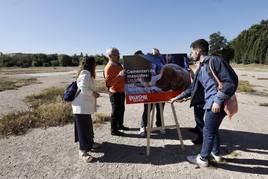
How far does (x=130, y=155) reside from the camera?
504cm

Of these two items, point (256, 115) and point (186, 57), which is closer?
point (186, 57)

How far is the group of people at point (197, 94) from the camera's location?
3842mm

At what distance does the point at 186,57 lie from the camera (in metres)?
5.18

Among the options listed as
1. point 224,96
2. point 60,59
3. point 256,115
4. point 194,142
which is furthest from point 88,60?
point 60,59

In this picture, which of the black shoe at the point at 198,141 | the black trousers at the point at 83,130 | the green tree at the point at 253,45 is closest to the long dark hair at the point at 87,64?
the black trousers at the point at 83,130

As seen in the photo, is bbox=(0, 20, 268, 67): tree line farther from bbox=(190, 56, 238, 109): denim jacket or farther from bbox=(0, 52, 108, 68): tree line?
bbox=(190, 56, 238, 109): denim jacket

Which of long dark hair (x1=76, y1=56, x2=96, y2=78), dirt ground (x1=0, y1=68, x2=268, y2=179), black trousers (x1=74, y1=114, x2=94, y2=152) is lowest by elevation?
dirt ground (x1=0, y1=68, x2=268, y2=179)

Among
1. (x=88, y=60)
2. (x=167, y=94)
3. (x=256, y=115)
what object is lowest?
(x=256, y=115)

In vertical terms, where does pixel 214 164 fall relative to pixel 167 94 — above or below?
below

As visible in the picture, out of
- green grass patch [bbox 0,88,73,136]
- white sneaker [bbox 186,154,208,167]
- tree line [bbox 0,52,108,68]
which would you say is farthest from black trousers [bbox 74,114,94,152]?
tree line [bbox 0,52,108,68]

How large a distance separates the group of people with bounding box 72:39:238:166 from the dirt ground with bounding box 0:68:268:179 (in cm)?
28

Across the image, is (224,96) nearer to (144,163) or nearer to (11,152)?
(144,163)

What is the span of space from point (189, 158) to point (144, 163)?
2.50 ft

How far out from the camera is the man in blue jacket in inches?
149
